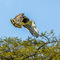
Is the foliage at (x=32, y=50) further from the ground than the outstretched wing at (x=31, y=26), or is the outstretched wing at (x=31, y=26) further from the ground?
the outstretched wing at (x=31, y=26)

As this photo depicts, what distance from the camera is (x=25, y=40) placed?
1736 cm

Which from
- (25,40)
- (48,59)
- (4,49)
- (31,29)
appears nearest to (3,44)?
(4,49)

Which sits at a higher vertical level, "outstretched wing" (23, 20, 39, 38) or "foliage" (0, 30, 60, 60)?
"outstretched wing" (23, 20, 39, 38)

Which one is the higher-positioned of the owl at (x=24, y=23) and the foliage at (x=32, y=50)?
the owl at (x=24, y=23)

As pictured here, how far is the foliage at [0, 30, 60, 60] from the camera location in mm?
15109

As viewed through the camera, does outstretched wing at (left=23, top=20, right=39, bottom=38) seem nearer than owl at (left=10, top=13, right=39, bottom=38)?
Yes

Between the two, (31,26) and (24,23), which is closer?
(24,23)

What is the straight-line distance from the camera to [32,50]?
1517cm

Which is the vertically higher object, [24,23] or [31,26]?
[24,23]

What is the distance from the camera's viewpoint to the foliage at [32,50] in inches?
595

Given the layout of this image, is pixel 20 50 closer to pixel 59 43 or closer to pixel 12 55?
pixel 12 55

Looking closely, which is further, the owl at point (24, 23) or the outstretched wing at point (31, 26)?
the owl at point (24, 23)

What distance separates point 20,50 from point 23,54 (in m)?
0.47

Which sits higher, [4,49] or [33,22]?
[33,22]
